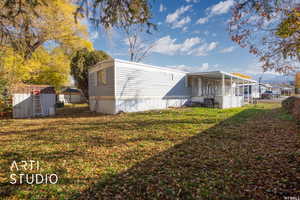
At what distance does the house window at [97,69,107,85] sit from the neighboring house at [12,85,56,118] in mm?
3455

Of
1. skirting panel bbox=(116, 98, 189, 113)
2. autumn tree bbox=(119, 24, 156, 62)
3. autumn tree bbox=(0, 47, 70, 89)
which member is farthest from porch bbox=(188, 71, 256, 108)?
autumn tree bbox=(0, 47, 70, 89)

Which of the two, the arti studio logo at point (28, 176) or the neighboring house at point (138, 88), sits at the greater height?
the neighboring house at point (138, 88)

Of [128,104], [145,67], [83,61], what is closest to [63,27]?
[83,61]

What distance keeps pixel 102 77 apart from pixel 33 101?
4.94m

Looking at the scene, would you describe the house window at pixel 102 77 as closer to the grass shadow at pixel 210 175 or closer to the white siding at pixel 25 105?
the white siding at pixel 25 105

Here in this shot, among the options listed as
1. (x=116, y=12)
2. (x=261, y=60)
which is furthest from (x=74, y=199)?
(x=261, y=60)

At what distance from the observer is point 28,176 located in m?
2.83

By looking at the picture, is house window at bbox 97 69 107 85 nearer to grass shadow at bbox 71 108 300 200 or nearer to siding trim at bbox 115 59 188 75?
siding trim at bbox 115 59 188 75

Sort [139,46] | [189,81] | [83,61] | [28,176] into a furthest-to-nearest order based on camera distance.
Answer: [139,46], [189,81], [83,61], [28,176]

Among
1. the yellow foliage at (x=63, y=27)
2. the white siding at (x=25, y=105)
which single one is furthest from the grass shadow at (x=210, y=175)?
the white siding at (x=25, y=105)

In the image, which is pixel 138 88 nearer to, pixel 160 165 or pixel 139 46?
pixel 160 165

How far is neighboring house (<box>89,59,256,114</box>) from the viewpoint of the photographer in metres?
10.3

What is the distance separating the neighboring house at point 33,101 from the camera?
9844 millimetres

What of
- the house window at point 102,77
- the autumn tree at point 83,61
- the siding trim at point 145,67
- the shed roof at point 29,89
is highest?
the autumn tree at point 83,61
